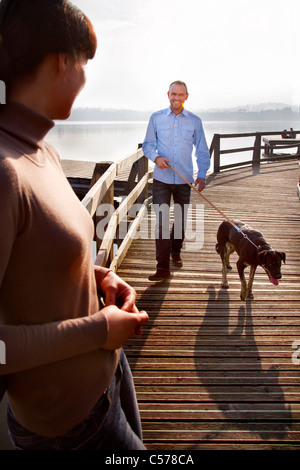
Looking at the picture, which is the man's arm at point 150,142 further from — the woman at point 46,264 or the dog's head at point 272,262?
the woman at point 46,264

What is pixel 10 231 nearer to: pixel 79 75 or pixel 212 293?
pixel 79 75

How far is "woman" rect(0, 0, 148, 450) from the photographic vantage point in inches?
34.2

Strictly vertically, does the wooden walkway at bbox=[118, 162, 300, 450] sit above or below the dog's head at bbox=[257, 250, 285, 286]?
below

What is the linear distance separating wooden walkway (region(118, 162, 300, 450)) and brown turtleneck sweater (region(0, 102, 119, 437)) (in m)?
1.59

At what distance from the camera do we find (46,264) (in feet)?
2.96

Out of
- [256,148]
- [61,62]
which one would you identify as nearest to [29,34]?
[61,62]

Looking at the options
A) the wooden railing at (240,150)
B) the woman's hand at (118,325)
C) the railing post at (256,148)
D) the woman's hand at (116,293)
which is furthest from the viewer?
the railing post at (256,148)

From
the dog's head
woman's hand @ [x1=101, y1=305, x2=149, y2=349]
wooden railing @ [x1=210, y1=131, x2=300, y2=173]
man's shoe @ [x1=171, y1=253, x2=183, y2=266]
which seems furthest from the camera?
wooden railing @ [x1=210, y1=131, x2=300, y2=173]

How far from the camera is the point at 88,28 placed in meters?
1.02

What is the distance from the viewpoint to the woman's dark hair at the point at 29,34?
89 cm
